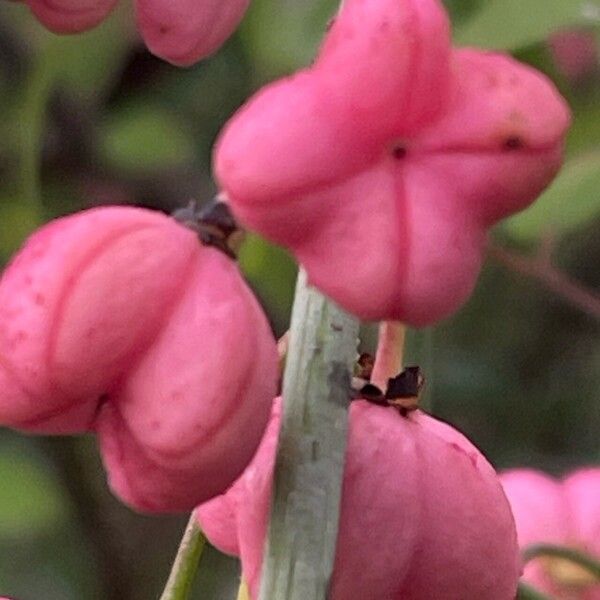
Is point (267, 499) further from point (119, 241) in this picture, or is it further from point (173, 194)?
point (173, 194)

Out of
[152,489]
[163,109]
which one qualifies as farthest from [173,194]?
[152,489]

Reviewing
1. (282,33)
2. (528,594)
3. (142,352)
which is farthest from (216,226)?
(282,33)

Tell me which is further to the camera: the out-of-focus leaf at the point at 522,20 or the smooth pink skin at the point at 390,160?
the out-of-focus leaf at the point at 522,20

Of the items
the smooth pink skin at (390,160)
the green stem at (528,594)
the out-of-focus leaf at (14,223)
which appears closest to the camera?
the smooth pink skin at (390,160)

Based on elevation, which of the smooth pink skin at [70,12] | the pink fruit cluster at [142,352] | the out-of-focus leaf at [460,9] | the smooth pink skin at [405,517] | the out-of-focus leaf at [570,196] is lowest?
the out-of-focus leaf at [570,196]

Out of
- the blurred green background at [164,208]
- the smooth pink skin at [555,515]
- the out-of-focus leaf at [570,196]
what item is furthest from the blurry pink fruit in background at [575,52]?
the smooth pink skin at [555,515]

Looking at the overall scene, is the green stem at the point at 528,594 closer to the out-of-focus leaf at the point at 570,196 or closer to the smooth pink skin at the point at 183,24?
the smooth pink skin at the point at 183,24

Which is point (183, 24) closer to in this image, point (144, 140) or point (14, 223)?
point (14, 223)
